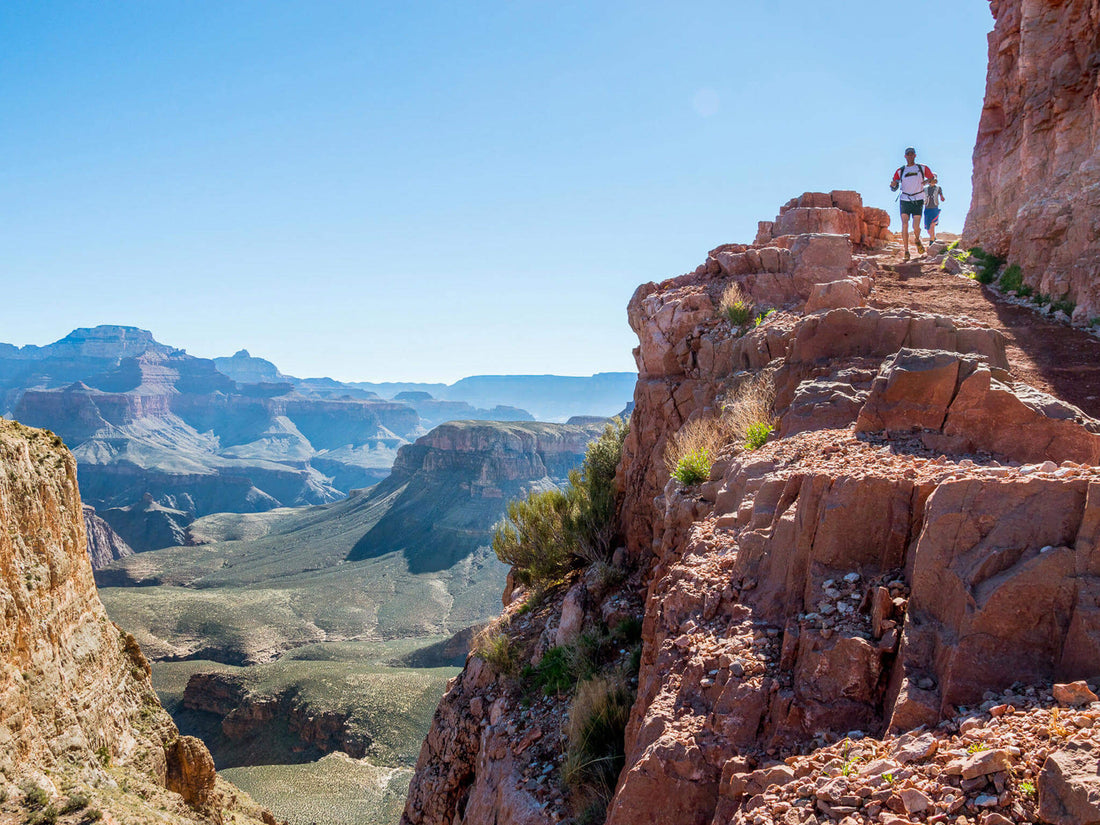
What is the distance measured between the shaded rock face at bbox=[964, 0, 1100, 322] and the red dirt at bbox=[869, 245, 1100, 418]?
795mm

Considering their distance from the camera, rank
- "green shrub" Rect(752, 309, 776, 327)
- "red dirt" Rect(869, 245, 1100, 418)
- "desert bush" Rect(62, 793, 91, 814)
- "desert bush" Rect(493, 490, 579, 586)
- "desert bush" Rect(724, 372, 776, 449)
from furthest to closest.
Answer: "desert bush" Rect(493, 490, 579, 586)
"green shrub" Rect(752, 309, 776, 327)
"red dirt" Rect(869, 245, 1100, 418)
"desert bush" Rect(62, 793, 91, 814)
"desert bush" Rect(724, 372, 776, 449)

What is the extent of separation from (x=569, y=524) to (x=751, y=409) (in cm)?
573

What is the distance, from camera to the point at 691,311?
12.6m

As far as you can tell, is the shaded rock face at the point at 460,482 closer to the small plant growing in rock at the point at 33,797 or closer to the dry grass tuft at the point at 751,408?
the small plant growing in rock at the point at 33,797

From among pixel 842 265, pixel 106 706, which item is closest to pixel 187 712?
pixel 106 706

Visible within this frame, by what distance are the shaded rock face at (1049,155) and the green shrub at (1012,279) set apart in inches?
5.7

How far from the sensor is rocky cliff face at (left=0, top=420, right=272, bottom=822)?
361 inches

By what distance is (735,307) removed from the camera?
11.9 meters

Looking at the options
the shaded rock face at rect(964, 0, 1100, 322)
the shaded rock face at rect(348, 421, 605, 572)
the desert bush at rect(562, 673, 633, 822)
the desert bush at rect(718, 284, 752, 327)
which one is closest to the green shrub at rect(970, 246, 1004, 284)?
the shaded rock face at rect(964, 0, 1100, 322)

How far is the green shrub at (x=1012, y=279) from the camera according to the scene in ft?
44.7

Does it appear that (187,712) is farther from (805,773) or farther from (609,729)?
(805,773)

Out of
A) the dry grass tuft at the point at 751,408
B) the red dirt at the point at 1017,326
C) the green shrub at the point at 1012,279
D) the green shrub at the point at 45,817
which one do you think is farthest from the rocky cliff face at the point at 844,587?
the green shrub at the point at 1012,279

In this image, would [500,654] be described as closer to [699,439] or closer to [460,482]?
[699,439]

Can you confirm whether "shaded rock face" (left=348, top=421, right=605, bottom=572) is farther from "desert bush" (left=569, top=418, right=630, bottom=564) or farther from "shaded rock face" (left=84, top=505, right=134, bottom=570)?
"desert bush" (left=569, top=418, right=630, bottom=564)
